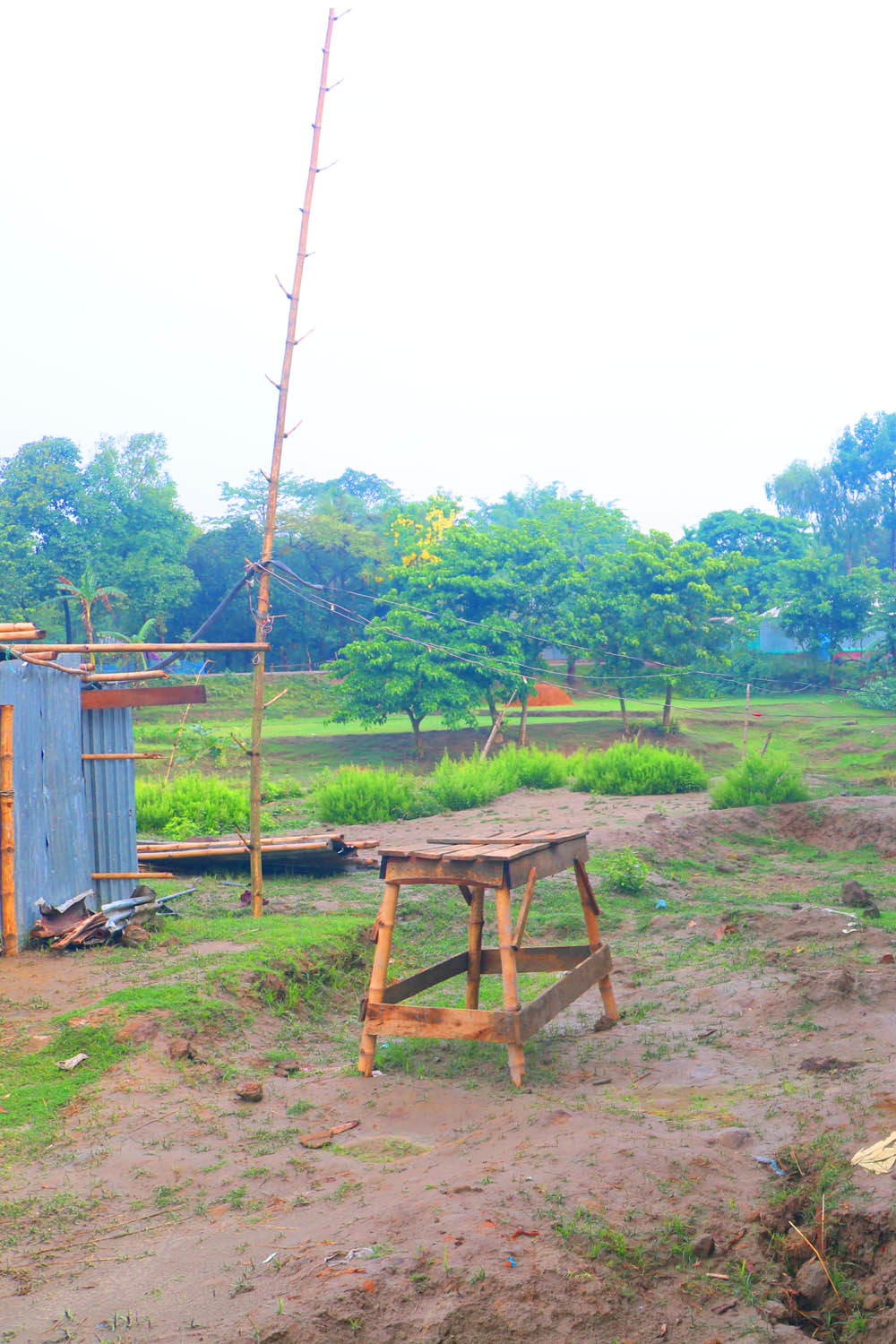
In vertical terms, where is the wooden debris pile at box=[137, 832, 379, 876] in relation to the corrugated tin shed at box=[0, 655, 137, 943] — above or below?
below

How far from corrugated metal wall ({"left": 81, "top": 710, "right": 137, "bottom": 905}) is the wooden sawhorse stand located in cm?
426

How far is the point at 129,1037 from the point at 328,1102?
143cm

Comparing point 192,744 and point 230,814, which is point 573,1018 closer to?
point 192,744

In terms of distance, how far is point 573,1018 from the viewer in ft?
23.5

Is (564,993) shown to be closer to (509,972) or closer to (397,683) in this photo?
(509,972)

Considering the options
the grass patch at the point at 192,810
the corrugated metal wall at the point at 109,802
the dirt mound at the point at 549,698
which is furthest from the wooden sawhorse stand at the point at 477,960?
the dirt mound at the point at 549,698

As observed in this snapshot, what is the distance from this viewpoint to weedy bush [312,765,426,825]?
1692 centimetres

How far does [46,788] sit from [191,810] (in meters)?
7.82

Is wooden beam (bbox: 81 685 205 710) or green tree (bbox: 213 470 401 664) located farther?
green tree (bbox: 213 470 401 664)

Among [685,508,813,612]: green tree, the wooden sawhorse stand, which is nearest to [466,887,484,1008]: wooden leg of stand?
the wooden sawhorse stand

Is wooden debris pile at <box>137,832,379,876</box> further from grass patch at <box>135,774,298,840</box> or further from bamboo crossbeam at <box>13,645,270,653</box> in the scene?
bamboo crossbeam at <box>13,645,270,653</box>

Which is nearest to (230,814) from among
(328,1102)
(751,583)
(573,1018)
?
(573,1018)

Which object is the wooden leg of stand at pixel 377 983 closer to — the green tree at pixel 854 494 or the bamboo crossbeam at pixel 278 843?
the bamboo crossbeam at pixel 278 843

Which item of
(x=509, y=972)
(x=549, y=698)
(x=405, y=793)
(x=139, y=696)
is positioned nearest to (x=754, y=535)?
(x=549, y=698)
